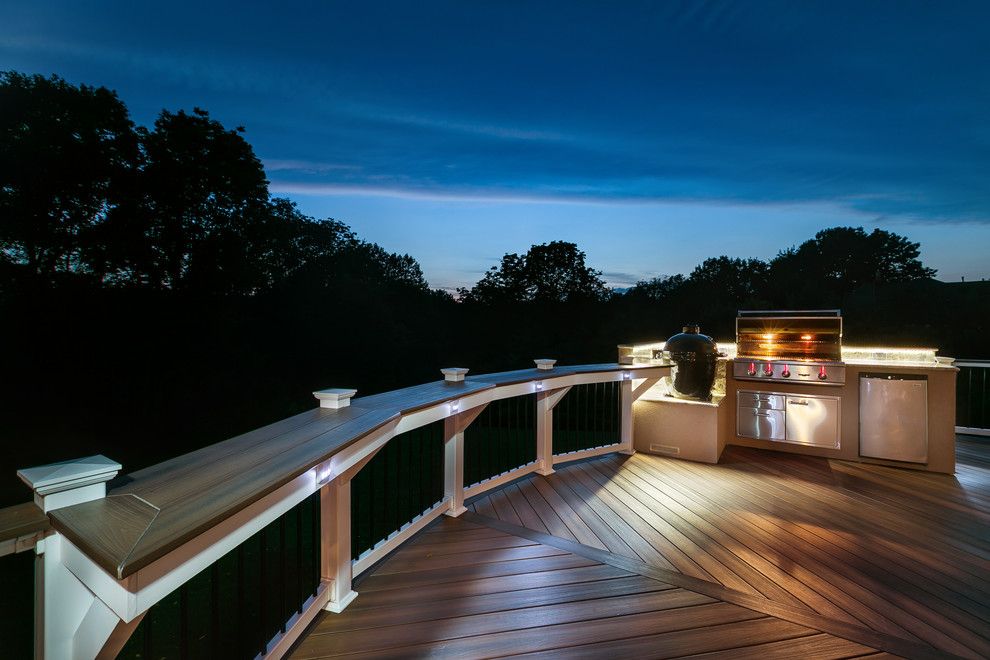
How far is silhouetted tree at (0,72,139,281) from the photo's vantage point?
1167 cm

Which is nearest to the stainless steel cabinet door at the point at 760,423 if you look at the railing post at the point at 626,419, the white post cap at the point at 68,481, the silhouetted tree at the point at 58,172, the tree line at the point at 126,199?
the railing post at the point at 626,419

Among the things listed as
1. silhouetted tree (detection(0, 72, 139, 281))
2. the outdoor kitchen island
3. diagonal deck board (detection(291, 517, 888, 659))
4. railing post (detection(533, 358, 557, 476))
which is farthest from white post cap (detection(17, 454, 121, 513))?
silhouetted tree (detection(0, 72, 139, 281))

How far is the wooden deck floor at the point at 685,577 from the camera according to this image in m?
2.04

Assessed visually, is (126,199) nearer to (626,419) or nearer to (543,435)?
(543,435)

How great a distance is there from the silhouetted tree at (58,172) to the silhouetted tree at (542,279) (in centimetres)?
1436

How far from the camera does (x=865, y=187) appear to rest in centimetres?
1132

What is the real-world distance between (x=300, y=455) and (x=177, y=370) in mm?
15790

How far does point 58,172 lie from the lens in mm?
12203

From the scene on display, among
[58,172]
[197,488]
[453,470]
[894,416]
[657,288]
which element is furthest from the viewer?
[657,288]

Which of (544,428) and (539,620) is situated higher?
(544,428)

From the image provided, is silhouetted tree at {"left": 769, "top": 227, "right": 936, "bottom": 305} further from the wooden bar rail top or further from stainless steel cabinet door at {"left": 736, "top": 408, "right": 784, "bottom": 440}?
the wooden bar rail top

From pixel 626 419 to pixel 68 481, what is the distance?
186 inches

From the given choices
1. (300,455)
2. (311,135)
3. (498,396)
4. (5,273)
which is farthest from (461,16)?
(5,273)

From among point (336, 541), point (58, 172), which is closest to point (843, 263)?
point (336, 541)
